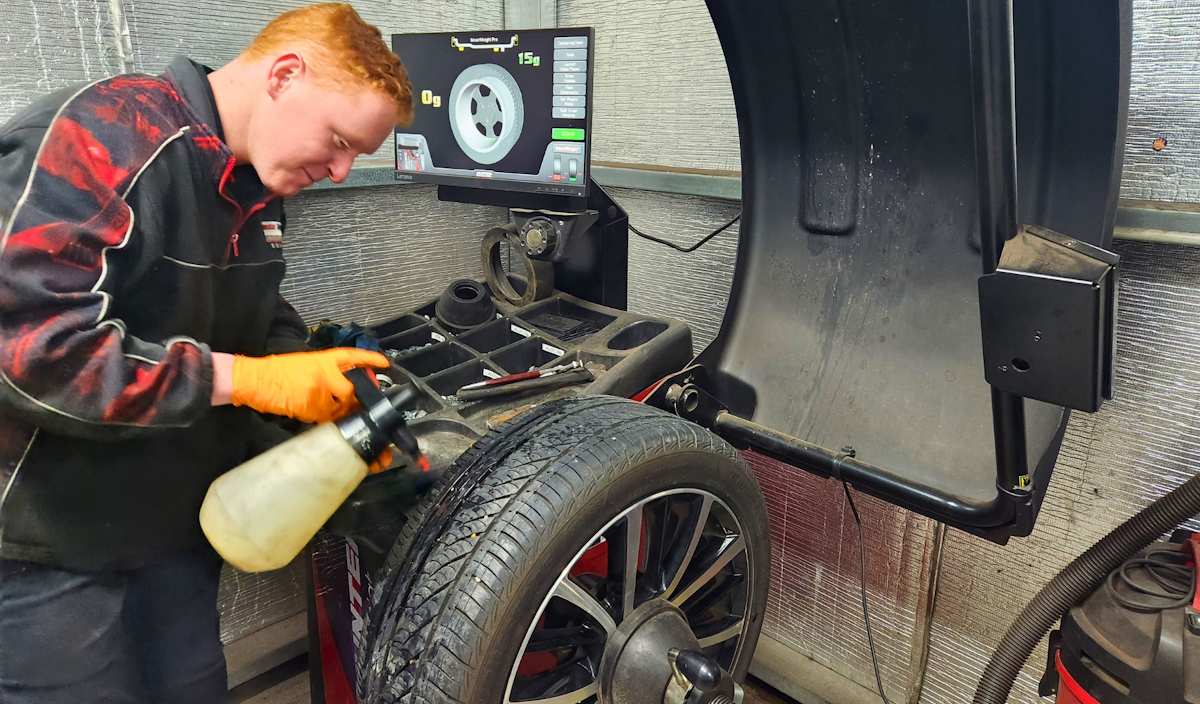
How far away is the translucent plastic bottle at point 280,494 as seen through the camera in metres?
0.90

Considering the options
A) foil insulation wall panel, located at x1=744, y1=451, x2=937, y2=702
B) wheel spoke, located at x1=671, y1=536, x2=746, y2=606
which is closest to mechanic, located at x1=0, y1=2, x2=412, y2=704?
wheel spoke, located at x1=671, y1=536, x2=746, y2=606

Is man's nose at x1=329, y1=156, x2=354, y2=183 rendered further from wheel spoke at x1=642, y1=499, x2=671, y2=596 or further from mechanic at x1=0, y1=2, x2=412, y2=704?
wheel spoke at x1=642, y1=499, x2=671, y2=596

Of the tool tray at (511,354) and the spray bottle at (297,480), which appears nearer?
the spray bottle at (297,480)

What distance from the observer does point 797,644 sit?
1843 mm

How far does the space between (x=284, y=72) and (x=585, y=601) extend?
2.82ft

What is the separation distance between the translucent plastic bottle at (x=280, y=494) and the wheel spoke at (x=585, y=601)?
32cm

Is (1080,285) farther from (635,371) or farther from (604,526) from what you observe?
(635,371)

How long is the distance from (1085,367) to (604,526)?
61 cm

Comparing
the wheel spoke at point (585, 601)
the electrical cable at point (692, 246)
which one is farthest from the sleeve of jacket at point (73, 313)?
the electrical cable at point (692, 246)

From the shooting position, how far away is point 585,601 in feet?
3.18

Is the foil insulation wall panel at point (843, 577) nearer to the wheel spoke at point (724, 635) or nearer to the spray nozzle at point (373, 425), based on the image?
the wheel spoke at point (724, 635)

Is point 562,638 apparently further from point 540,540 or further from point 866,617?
point 866,617

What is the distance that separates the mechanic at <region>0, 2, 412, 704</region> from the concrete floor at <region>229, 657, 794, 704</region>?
654 millimetres

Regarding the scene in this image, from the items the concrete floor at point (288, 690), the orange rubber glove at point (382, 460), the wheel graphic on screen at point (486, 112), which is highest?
the wheel graphic on screen at point (486, 112)
